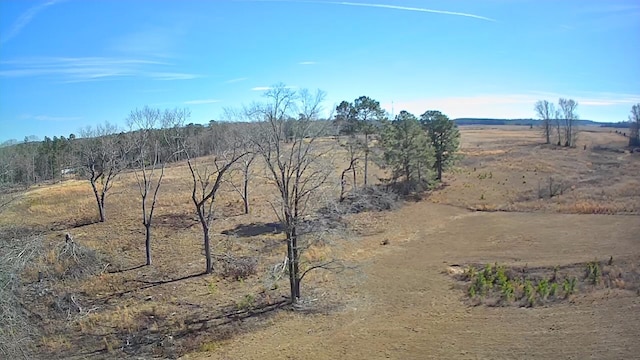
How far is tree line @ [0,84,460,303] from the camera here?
1958cm

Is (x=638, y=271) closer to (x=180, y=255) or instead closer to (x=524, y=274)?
(x=524, y=274)

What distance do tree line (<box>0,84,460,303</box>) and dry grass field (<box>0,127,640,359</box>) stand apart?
1520 millimetres

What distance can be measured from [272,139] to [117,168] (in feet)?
60.0

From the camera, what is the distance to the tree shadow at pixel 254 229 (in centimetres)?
3007

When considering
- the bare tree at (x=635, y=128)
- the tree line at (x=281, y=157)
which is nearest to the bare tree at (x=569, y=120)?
the bare tree at (x=635, y=128)

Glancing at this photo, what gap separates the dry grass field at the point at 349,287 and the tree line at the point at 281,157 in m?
1.52

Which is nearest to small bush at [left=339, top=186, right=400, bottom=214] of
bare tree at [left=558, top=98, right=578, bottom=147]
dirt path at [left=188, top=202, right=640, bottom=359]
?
dirt path at [left=188, top=202, right=640, bottom=359]

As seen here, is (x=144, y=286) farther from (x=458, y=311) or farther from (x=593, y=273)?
(x=593, y=273)

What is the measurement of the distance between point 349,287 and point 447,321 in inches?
218

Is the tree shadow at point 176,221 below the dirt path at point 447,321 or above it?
above

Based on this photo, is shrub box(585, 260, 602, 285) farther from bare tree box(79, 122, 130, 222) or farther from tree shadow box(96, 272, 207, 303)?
bare tree box(79, 122, 130, 222)

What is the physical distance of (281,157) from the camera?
20.2 m

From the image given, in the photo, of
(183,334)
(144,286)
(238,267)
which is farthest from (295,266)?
(144,286)

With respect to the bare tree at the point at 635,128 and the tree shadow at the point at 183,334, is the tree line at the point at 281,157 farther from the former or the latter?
the bare tree at the point at 635,128
